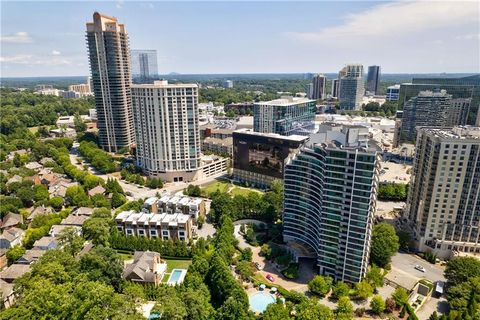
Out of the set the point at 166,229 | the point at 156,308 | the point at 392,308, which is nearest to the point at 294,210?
the point at 392,308

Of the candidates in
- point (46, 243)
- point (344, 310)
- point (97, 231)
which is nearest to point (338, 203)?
point (344, 310)

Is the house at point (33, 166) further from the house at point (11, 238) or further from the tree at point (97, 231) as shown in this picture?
the tree at point (97, 231)

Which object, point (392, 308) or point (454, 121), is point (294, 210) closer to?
point (392, 308)

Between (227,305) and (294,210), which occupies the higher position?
(294,210)

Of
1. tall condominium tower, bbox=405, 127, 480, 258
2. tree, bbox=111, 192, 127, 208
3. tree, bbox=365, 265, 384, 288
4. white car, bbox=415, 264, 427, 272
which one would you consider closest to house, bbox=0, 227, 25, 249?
tree, bbox=111, 192, 127, 208

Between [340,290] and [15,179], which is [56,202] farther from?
[340,290]

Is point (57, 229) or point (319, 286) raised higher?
point (57, 229)
